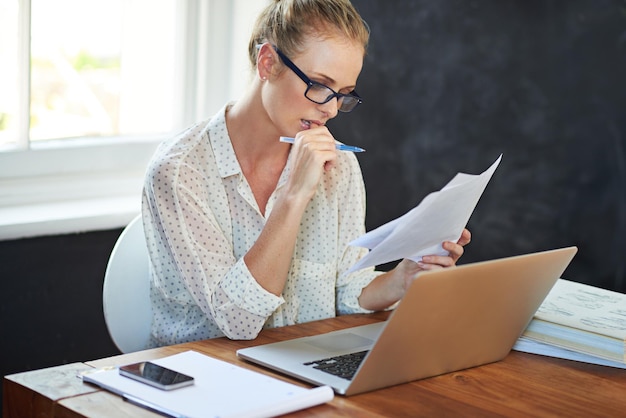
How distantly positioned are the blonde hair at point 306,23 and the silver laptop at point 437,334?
0.60 metres

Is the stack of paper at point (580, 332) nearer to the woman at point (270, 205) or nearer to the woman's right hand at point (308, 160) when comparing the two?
the woman at point (270, 205)

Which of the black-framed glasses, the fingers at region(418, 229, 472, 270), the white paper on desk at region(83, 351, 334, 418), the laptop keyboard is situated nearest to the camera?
the white paper on desk at region(83, 351, 334, 418)

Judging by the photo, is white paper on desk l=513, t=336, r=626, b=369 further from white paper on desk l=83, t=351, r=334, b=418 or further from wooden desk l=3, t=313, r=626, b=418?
white paper on desk l=83, t=351, r=334, b=418

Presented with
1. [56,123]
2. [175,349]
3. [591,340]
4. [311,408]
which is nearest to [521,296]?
[591,340]

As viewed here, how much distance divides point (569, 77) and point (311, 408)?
4.57 ft

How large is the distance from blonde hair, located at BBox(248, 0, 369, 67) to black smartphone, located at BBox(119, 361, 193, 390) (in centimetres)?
75

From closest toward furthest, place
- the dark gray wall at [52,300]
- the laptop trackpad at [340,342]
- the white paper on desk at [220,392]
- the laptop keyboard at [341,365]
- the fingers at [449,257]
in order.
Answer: the white paper on desk at [220,392] → the laptop keyboard at [341,365] → the laptop trackpad at [340,342] → the fingers at [449,257] → the dark gray wall at [52,300]

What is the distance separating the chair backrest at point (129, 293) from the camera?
1.83 metres

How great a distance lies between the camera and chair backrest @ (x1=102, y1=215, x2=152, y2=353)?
1826 mm

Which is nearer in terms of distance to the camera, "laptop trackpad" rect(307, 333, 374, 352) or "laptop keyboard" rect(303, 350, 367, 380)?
"laptop keyboard" rect(303, 350, 367, 380)

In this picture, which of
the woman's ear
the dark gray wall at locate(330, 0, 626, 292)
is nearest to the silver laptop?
the woman's ear

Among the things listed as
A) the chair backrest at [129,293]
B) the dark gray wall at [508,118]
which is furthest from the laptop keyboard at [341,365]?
the dark gray wall at [508,118]

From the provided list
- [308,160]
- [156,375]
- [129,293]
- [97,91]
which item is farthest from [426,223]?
[97,91]

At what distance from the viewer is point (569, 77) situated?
7.64ft
